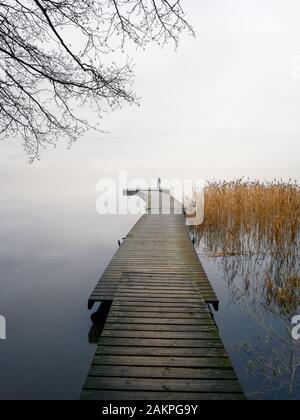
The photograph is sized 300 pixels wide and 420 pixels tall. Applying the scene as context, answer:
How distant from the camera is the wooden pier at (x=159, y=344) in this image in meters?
2.15

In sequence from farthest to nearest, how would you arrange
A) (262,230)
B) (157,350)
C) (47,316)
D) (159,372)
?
(262,230) < (47,316) < (157,350) < (159,372)

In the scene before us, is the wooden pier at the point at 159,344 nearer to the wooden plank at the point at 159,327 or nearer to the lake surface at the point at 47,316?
the wooden plank at the point at 159,327

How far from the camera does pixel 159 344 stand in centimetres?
273

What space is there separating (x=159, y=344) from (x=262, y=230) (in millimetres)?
6383

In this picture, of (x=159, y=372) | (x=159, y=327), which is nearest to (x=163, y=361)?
(x=159, y=372)

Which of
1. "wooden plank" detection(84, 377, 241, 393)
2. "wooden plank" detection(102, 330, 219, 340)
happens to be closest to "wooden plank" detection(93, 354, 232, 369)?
"wooden plank" detection(84, 377, 241, 393)

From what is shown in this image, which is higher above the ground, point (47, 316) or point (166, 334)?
point (166, 334)

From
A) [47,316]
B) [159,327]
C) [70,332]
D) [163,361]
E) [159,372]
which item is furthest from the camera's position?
[47,316]

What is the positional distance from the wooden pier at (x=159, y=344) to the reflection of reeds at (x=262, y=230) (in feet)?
6.14

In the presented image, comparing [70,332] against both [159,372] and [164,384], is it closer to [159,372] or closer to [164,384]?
[159,372]

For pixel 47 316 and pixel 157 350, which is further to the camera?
pixel 47 316

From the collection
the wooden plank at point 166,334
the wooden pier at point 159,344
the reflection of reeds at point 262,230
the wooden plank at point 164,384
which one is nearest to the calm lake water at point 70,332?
the reflection of reeds at point 262,230

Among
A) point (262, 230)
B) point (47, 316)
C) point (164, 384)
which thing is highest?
point (262, 230)

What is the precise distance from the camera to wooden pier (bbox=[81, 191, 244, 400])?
2146 millimetres
